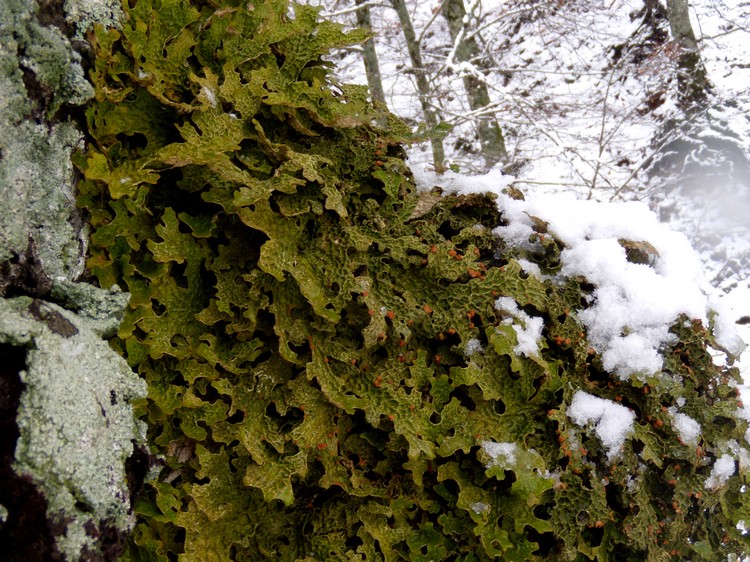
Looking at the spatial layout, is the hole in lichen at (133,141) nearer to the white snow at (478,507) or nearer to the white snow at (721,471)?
the white snow at (478,507)

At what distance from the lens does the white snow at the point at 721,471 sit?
3.74 ft

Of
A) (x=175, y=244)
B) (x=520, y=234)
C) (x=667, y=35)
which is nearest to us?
(x=175, y=244)

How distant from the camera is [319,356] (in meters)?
1.04

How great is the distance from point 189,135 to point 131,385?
464 millimetres

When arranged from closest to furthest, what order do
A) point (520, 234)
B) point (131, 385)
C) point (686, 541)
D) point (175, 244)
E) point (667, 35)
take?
point (131, 385) < point (175, 244) < point (686, 541) < point (520, 234) < point (667, 35)

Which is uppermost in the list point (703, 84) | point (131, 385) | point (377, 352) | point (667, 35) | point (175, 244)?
point (175, 244)

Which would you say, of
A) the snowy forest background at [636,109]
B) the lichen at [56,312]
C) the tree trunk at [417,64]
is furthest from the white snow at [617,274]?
the tree trunk at [417,64]

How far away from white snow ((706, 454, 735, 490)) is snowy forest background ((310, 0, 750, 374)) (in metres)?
3.15

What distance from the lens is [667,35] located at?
18.5 ft

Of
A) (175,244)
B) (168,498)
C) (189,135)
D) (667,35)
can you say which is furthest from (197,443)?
(667,35)

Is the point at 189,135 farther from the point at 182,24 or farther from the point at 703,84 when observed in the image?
the point at 703,84

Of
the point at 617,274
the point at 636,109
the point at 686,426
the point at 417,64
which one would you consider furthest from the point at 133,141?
the point at 636,109

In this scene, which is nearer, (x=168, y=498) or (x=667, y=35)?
(x=168, y=498)

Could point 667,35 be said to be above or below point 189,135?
below
